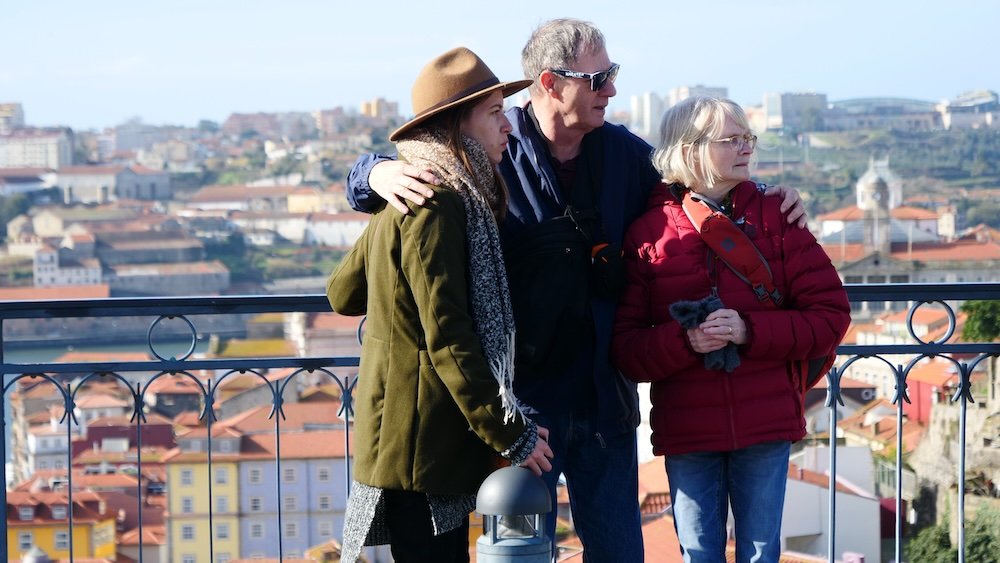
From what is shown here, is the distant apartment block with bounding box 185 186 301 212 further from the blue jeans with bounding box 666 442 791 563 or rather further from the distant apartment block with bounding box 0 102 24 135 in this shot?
the blue jeans with bounding box 666 442 791 563

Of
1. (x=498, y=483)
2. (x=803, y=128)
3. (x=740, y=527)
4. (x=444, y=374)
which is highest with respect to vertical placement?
(x=803, y=128)

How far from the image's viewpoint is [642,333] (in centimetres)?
198

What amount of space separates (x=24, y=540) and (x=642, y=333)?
30.5 metres

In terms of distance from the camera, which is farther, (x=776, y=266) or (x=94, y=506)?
(x=94, y=506)

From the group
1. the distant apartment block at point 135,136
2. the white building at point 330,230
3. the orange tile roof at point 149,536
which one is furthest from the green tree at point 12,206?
the orange tile roof at point 149,536

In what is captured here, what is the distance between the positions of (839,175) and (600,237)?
8546cm

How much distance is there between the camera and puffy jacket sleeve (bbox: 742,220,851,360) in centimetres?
193

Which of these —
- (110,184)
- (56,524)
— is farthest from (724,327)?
(110,184)

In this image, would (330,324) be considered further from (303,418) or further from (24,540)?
(24,540)

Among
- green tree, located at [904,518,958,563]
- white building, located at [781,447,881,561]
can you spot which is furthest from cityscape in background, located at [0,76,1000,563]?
green tree, located at [904,518,958,563]

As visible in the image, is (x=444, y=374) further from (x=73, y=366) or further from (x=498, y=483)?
(x=73, y=366)

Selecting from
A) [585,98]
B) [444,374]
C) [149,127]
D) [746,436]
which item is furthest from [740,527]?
[149,127]

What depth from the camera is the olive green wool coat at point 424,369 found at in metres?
1.75

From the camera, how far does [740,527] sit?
199 centimetres
